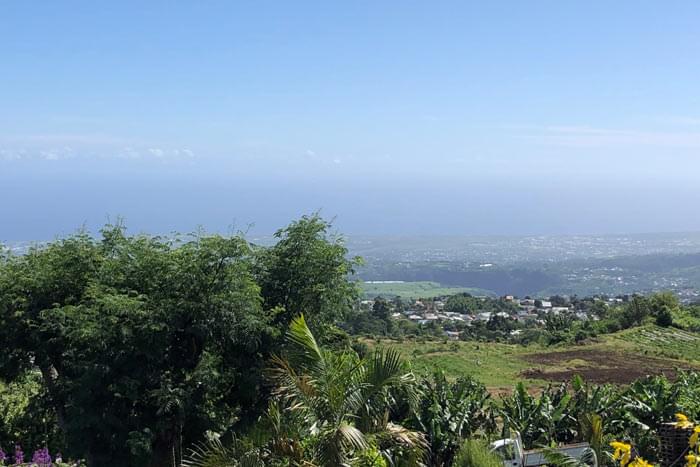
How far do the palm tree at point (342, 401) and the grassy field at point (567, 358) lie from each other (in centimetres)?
1029

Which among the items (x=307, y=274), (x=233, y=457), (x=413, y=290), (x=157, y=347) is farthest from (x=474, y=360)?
(x=413, y=290)

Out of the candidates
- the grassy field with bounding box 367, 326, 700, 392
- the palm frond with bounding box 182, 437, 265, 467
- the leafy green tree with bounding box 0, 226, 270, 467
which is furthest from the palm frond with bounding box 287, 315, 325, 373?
the grassy field with bounding box 367, 326, 700, 392

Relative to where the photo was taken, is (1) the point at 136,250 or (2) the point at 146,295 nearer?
(2) the point at 146,295

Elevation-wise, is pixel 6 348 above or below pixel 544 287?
above

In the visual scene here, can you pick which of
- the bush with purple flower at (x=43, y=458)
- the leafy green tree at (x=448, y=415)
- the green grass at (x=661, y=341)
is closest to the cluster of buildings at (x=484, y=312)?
the green grass at (x=661, y=341)

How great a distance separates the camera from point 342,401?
18.8 ft

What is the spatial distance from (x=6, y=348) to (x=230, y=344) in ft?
13.0

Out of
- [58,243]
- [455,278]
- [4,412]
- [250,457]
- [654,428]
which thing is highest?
[58,243]

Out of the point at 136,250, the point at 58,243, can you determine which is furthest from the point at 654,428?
the point at 58,243

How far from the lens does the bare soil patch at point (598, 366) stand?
19.1 metres

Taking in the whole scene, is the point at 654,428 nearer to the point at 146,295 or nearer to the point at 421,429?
the point at 421,429

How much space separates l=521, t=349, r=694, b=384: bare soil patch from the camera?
62.8 ft

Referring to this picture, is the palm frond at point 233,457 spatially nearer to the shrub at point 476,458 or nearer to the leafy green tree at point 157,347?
the shrub at point 476,458

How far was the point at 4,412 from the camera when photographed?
11.5 m
